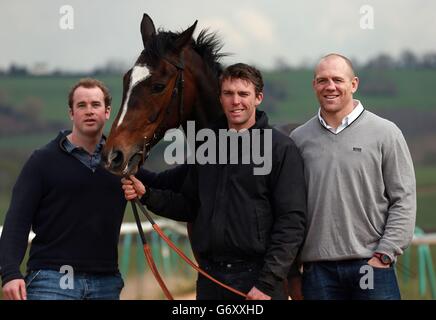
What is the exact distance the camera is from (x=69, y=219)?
156 inches

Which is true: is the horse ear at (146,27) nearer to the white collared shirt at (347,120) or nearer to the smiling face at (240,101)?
the smiling face at (240,101)

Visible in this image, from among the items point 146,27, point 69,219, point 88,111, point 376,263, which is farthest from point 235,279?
point 146,27

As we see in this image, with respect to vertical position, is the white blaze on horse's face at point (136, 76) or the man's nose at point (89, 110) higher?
the white blaze on horse's face at point (136, 76)

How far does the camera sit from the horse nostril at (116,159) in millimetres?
3779

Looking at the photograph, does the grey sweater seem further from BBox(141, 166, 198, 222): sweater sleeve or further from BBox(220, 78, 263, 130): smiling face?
BBox(141, 166, 198, 222): sweater sleeve

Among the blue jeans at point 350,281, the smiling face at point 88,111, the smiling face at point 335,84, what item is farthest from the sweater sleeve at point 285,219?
the smiling face at point 88,111

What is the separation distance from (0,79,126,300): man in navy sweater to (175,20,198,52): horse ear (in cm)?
47

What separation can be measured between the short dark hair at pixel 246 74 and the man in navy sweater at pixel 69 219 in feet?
2.33

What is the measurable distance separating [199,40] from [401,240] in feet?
4.91

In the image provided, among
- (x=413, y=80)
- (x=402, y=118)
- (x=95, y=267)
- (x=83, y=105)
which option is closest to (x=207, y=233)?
(x=95, y=267)

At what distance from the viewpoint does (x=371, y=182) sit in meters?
3.71

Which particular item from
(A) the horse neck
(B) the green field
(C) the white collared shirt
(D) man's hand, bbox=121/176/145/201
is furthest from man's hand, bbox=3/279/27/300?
(B) the green field

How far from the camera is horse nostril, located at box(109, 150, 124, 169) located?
12.4 ft

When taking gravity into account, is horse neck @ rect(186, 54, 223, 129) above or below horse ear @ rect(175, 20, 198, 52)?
below
